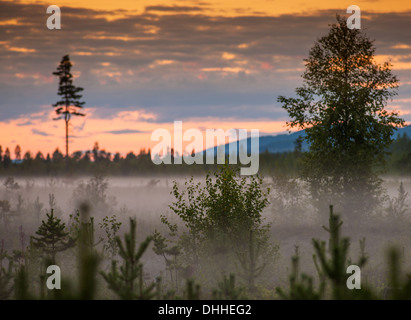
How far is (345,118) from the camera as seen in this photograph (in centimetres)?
3444

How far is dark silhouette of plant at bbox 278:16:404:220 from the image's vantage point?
112 ft

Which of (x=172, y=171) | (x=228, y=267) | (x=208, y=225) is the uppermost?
(x=172, y=171)

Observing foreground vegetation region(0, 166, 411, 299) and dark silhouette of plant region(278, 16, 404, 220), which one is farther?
dark silhouette of plant region(278, 16, 404, 220)

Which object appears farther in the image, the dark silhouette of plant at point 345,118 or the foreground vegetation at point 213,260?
the dark silhouette of plant at point 345,118

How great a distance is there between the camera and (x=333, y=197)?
3581 centimetres

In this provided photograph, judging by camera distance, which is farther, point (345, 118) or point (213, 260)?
point (345, 118)

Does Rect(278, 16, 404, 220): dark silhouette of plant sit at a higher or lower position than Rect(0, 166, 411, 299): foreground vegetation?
higher

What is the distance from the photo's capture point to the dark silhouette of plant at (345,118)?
34250 mm

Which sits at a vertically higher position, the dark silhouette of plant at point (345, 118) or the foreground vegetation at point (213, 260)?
the dark silhouette of plant at point (345, 118)
